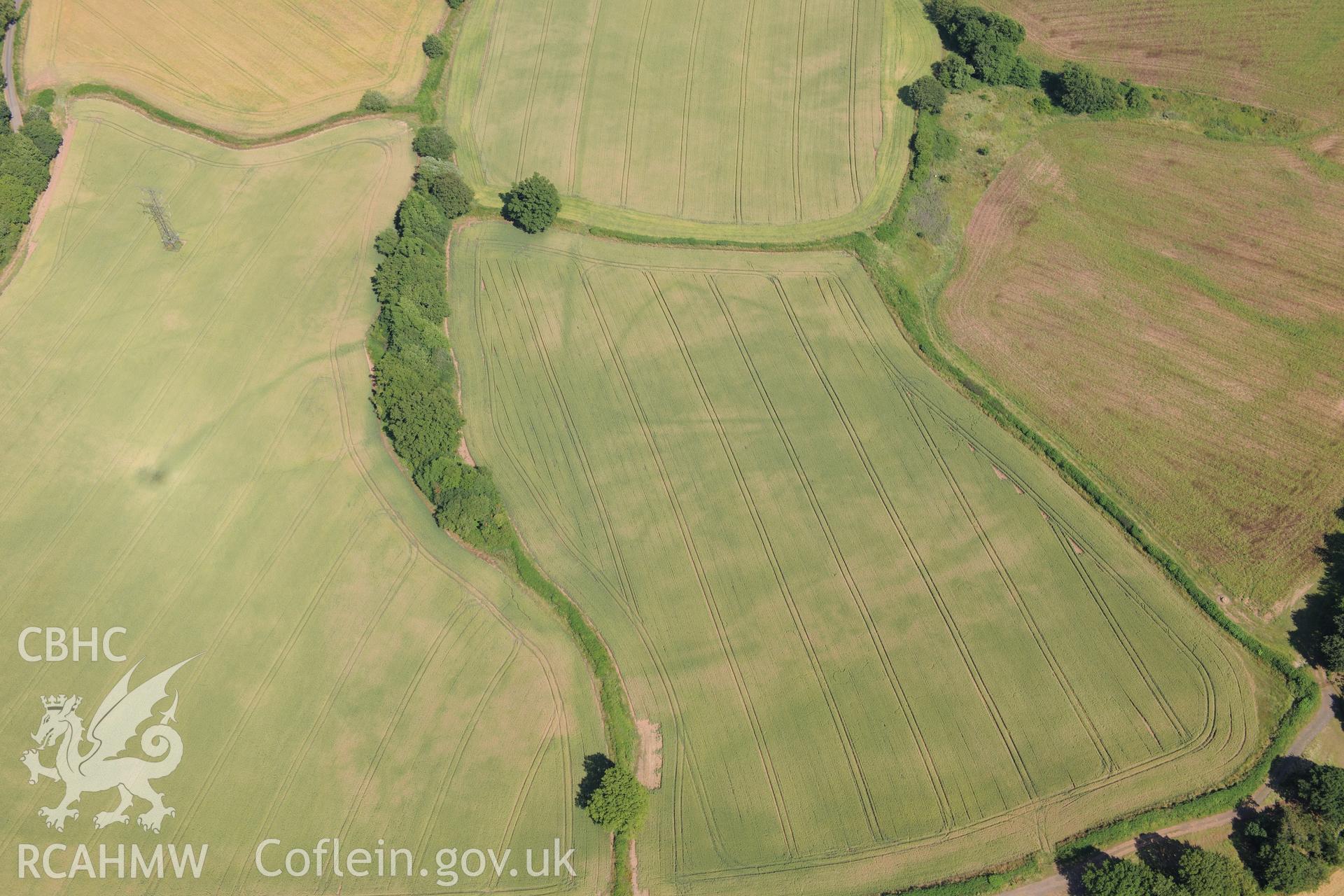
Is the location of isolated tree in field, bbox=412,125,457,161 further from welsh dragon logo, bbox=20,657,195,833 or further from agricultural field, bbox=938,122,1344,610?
welsh dragon logo, bbox=20,657,195,833

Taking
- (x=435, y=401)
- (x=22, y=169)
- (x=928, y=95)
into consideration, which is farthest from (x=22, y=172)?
(x=928, y=95)

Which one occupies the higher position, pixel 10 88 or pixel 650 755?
pixel 10 88

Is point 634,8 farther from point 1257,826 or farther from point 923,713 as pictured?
point 1257,826

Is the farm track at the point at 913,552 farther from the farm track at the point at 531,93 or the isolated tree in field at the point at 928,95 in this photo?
the farm track at the point at 531,93

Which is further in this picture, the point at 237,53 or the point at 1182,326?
the point at 237,53

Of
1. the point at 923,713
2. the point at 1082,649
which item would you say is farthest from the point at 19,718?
the point at 1082,649

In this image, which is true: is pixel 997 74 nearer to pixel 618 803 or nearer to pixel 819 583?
pixel 819 583

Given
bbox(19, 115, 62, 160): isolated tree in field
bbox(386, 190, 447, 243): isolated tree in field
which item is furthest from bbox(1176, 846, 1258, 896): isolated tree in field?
bbox(19, 115, 62, 160): isolated tree in field
